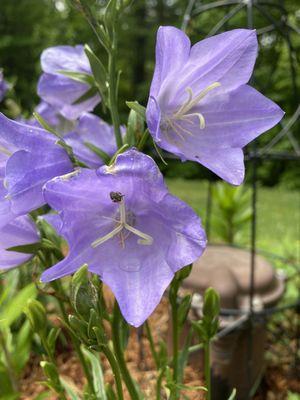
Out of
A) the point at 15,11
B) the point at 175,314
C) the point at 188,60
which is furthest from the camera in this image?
the point at 15,11

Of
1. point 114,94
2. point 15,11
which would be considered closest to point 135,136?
point 114,94

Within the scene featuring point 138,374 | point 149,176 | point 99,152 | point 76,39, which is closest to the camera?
point 149,176

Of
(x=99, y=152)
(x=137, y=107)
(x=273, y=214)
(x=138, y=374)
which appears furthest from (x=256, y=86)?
(x=273, y=214)

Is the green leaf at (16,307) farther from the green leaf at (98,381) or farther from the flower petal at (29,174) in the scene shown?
the flower petal at (29,174)

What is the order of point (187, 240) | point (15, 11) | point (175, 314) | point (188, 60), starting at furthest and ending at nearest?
1. point (15, 11)
2. point (175, 314)
3. point (188, 60)
4. point (187, 240)

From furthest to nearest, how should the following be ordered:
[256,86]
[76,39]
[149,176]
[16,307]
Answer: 1. [76,39]
2. [256,86]
3. [16,307]
4. [149,176]

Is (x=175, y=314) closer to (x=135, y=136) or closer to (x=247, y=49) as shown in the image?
(x=135, y=136)

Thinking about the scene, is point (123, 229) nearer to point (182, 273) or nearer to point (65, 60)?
point (182, 273)

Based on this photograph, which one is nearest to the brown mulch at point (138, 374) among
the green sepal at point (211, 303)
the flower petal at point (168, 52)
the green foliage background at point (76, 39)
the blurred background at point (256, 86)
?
the blurred background at point (256, 86)
